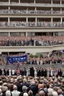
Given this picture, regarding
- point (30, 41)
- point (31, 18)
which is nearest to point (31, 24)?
point (31, 18)

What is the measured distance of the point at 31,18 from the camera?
57094mm

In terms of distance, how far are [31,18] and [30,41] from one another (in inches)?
307

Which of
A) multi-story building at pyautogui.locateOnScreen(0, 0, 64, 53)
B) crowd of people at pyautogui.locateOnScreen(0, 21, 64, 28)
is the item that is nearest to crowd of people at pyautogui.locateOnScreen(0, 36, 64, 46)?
multi-story building at pyautogui.locateOnScreen(0, 0, 64, 53)

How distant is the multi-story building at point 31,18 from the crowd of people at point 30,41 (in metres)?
0.86

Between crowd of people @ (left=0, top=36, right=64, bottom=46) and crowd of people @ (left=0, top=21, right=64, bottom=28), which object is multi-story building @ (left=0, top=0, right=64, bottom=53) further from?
crowd of people @ (left=0, top=36, right=64, bottom=46)

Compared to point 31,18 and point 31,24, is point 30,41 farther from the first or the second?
point 31,18

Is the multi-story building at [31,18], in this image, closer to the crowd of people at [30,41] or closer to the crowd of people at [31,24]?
the crowd of people at [31,24]

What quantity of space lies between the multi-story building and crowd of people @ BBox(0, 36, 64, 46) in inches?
33.8

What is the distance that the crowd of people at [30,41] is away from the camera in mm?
49541

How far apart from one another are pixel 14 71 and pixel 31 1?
28309 millimetres

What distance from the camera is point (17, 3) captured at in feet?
181

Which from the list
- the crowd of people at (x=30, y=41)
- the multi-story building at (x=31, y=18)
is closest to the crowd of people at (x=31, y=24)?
the multi-story building at (x=31, y=18)

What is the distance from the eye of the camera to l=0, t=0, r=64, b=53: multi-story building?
5338 centimetres

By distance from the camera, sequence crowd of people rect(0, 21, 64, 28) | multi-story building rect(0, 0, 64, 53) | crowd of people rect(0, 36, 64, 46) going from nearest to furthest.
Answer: crowd of people rect(0, 36, 64, 46), crowd of people rect(0, 21, 64, 28), multi-story building rect(0, 0, 64, 53)
